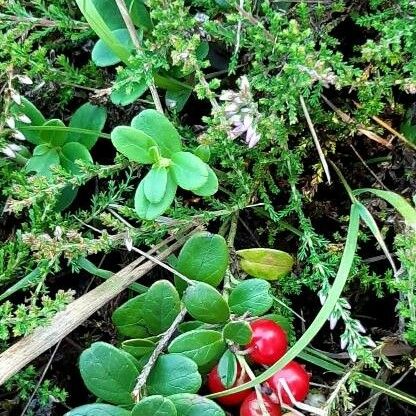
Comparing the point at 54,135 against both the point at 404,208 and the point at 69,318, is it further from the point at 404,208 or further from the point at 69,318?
the point at 404,208

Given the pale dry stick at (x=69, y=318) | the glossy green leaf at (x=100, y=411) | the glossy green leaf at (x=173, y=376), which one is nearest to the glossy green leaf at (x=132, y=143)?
the pale dry stick at (x=69, y=318)

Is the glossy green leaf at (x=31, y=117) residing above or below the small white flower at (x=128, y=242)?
above

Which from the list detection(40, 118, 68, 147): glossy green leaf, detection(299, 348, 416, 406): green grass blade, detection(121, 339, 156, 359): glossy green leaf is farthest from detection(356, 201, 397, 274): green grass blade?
detection(40, 118, 68, 147): glossy green leaf

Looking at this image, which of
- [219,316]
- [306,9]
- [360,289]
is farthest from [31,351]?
[306,9]

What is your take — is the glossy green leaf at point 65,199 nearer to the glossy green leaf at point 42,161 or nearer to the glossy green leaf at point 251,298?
the glossy green leaf at point 42,161

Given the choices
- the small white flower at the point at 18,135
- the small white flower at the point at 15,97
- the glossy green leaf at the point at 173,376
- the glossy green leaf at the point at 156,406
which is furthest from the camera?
the small white flower at the point at 18,135

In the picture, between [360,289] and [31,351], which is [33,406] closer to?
[31,351]
